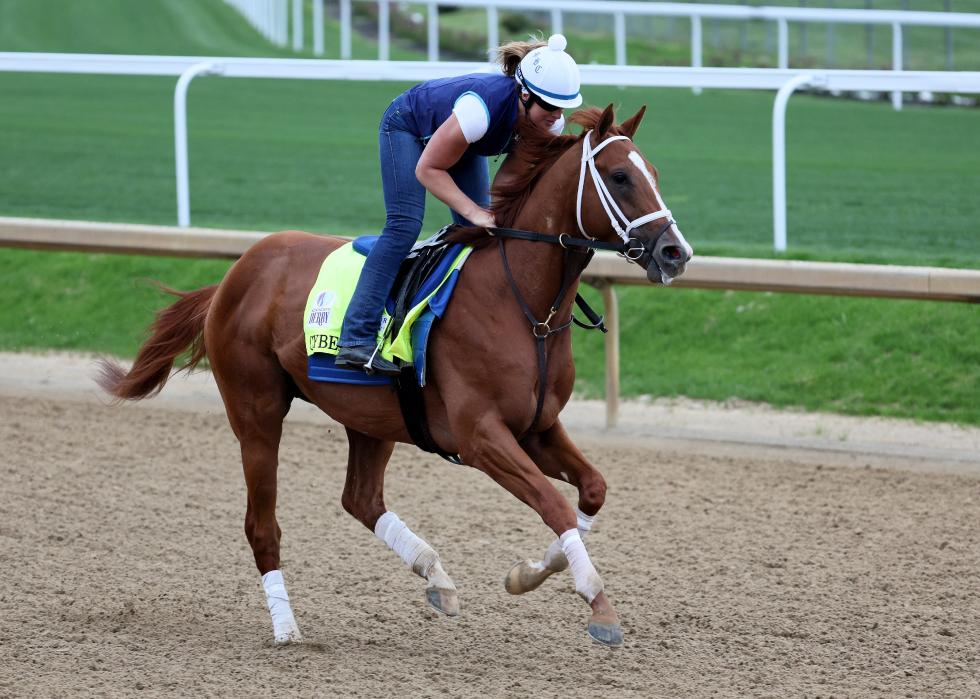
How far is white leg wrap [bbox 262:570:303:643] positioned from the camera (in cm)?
475

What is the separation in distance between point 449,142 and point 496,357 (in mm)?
724

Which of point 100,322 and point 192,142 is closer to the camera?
point 100,322

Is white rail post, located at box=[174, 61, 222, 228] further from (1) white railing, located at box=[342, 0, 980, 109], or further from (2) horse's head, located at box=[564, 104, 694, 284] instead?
(1) white railing, located at box=[342, 0, 980, 109]

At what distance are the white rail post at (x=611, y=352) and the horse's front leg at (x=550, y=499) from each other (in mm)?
3252

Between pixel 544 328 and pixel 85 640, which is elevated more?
pixel 544 328

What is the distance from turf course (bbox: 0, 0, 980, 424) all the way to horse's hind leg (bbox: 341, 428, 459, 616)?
11.9 ft

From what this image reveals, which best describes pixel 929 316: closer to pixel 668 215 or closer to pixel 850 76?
pixel 850 76

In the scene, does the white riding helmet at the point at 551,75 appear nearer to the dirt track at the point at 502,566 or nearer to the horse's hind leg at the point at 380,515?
the horse's hind leg at the point at 380,515

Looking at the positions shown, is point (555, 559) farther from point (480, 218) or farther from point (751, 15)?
point (751, 15)

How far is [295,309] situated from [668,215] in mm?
1562

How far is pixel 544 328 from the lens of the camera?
14.5 ft

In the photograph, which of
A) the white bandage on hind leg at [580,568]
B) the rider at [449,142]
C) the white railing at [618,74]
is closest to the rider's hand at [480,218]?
the rider at [449,142]

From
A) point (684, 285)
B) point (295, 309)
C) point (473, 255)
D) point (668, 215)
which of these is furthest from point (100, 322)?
point (668, 215)

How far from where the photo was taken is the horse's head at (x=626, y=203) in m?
4.11
